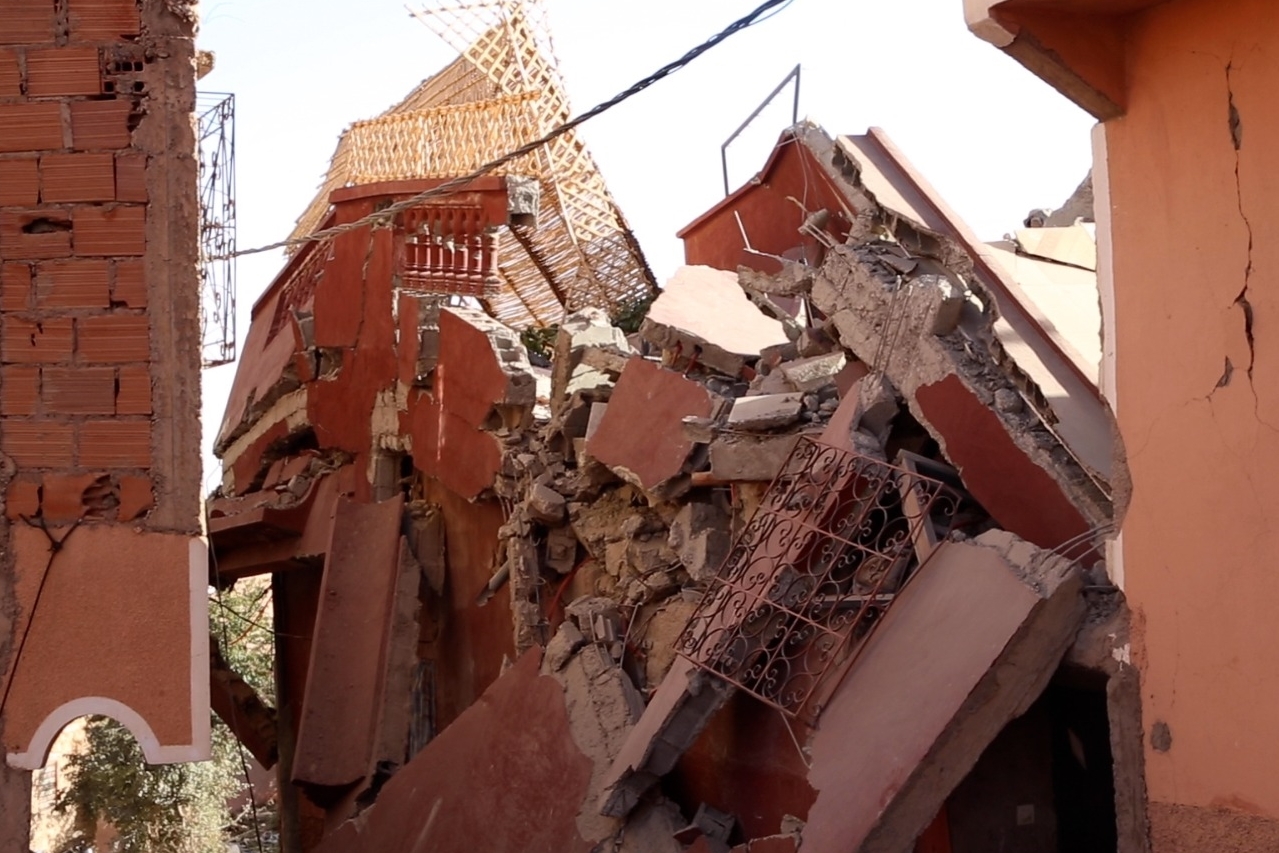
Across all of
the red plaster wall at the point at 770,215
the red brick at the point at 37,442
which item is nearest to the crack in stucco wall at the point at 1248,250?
the red brick at the point at 37,442

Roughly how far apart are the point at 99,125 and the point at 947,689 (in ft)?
11.1

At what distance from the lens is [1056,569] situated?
4766 millimetres

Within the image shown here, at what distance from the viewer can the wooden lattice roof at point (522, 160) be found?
13.2 m

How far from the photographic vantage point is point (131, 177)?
4914 mm

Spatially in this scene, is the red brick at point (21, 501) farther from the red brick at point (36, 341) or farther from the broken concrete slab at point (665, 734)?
the broken concrete slab at point (665, 734)

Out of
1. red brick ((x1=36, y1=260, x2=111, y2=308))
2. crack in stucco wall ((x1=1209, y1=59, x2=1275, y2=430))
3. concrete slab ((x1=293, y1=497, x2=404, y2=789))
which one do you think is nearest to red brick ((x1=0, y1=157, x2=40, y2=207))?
red brick ((x1=36, y1=260, x2=111, y2=308))

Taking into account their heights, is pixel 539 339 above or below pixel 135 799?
above

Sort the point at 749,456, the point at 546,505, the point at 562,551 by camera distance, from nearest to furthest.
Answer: the point at 749,456 → the point at 546,505 → the point at 562,551

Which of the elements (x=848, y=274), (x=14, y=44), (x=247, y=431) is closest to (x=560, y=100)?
(x=247, y=431)

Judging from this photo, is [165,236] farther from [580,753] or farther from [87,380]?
[580,753]

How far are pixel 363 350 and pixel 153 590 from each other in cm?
509

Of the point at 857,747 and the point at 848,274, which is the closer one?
the point at 857,747

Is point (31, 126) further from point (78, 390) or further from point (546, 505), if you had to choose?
point (546, 505)

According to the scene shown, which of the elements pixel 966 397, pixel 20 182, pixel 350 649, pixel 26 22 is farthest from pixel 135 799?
pixel 966 397
